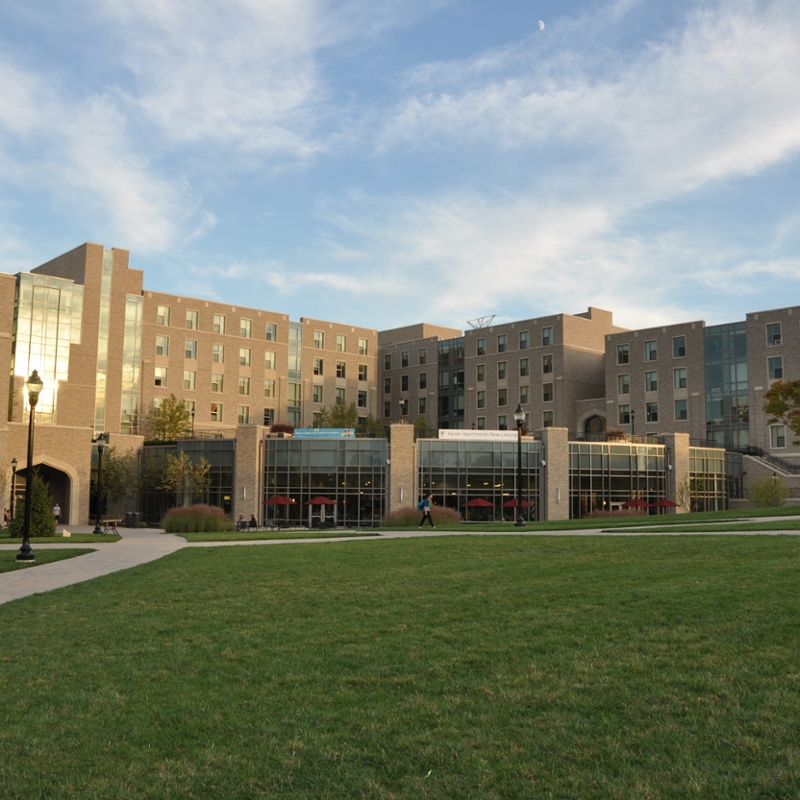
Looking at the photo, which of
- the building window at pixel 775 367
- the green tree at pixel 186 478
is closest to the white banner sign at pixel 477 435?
the green tree at pixel 186 478

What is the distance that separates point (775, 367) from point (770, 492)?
58.1 ft

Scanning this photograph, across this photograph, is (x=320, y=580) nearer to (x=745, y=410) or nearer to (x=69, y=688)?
(x=69, y=688)

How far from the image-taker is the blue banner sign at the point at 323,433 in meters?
59.7

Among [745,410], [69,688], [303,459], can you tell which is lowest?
[69,688]

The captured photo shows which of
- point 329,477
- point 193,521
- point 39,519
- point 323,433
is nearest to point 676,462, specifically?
point 329,477

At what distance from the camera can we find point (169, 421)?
75.1 meters

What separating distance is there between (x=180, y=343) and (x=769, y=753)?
3307 inches

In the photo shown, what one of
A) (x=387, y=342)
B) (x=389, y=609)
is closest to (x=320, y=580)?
(x=389, y=609)

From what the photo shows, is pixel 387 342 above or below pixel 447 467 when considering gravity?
above

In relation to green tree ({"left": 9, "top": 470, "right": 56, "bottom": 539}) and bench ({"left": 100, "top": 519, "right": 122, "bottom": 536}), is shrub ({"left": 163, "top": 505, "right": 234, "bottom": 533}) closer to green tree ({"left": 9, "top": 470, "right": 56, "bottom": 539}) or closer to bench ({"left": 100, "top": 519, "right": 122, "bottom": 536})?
bench ({"left": 100, "top": 519, "right": 122, "bottom": 536})

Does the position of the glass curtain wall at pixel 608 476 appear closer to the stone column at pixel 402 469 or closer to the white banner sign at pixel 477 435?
the white banner sign at pixel 477 435

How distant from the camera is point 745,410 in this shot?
75000 millimetres

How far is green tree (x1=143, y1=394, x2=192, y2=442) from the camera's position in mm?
75000

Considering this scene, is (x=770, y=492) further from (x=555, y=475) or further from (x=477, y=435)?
(x=477, y=435)
